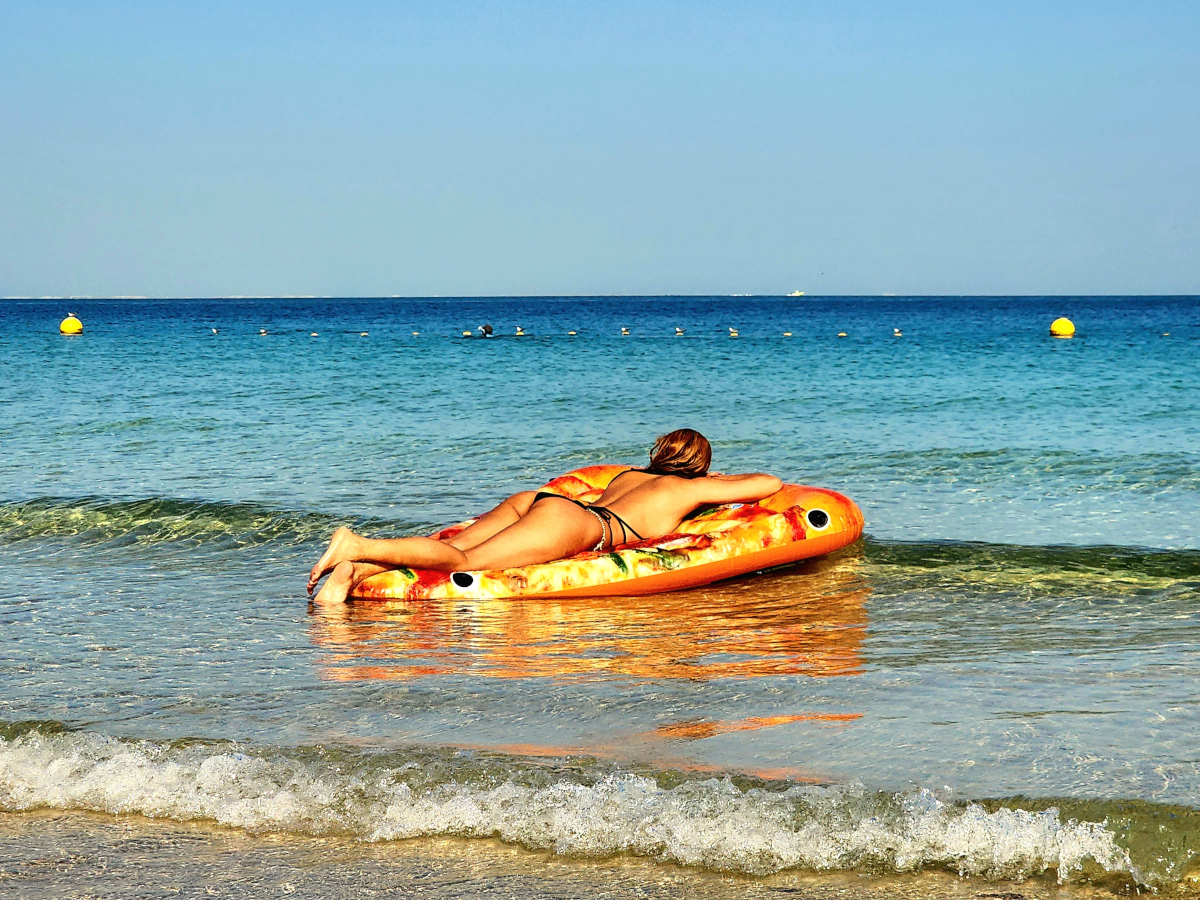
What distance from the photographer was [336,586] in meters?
5.90

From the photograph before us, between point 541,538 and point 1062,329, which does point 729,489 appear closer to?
point 541,538

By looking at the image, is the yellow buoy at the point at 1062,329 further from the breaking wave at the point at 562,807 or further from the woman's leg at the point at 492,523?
the breaking wave at the point at 562,807

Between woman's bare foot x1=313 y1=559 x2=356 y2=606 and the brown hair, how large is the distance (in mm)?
1818

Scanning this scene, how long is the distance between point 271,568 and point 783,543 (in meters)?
2.99

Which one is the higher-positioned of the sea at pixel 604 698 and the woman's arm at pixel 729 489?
the woman's arm at pixel 729 489

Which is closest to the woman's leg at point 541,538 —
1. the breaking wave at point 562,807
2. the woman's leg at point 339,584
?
the woman's leg at point 339,584

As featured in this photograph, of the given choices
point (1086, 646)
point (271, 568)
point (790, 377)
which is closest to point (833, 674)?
point (1086, 646)

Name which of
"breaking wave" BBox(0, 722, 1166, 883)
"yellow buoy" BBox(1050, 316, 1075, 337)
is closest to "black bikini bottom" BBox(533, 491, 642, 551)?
"breaking wave" BBox(0, 722, 1166, 883)

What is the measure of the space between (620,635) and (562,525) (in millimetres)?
1122

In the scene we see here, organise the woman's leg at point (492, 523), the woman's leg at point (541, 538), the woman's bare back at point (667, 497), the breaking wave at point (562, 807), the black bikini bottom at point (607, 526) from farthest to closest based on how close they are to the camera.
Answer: the woman's bare back at point (667, 497) < the black bikini bottom at point (607, 526) < the woman's leg at point (492, 523) < the woman's leg at point (541, 538) < the breaking wave at point (562, 807)

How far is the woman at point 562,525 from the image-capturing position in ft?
19.4

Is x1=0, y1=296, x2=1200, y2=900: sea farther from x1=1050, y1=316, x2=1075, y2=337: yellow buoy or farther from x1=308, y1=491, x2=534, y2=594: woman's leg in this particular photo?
x1=1050, y1=316, x2=1075, y2=337: yellow buoy

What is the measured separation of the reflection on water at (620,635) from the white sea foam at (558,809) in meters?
0.69

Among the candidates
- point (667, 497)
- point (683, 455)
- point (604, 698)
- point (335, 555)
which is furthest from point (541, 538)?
point (604, 698)
